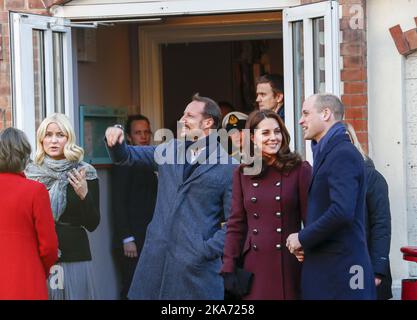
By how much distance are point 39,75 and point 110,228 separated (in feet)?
4.66

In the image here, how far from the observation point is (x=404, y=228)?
817cm

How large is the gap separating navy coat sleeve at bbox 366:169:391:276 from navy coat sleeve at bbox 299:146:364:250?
3.15 feet

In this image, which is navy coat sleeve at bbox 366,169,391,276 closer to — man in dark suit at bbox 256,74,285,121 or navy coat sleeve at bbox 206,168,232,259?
navy coat sleeve at bbox 206,168,232,259

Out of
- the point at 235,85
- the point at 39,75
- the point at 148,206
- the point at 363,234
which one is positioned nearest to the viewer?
the point at 363,234

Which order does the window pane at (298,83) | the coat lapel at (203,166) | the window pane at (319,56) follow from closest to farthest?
the coat lapel at (203,166) → the window pane at (319,56) → the window pane at (298,83)

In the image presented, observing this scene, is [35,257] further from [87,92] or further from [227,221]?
[87,92]

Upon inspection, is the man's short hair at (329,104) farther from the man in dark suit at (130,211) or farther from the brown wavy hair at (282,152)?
the man in dark suit at (130,211)

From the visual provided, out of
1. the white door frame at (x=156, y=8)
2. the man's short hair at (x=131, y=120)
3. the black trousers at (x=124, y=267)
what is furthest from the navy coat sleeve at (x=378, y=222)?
the man's short hair at (x=131, y=120)

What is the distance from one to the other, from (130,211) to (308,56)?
2085 mm

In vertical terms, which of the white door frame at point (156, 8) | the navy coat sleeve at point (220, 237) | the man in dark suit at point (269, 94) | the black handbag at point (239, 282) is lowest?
the black handbag at point (239, 282)

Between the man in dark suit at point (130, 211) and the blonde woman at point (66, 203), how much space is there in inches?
71.9

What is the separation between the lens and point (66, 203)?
7000 millimetres

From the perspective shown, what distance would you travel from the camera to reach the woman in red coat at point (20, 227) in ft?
19.4
